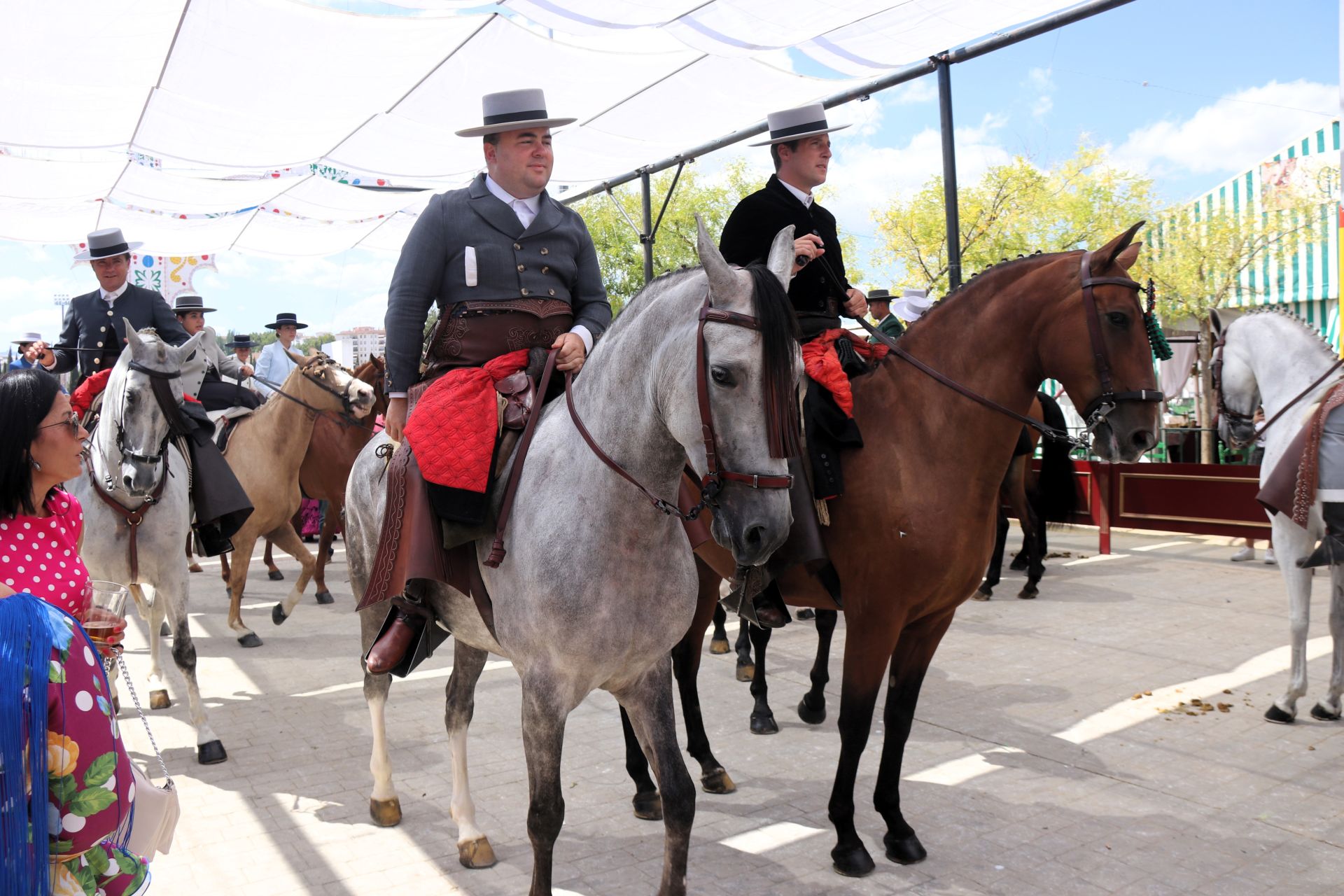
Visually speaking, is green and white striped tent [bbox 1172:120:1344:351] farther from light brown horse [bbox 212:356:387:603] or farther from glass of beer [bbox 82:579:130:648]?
glass of beer [bbox 82:579:130:648]

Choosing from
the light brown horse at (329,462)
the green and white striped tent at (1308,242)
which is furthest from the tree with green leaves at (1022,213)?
the light brown horse at (329,462)

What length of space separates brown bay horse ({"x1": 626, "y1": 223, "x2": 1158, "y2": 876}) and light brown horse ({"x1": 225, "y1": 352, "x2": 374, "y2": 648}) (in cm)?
557

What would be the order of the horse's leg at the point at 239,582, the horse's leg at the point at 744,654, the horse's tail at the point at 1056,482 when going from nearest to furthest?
the horse's tail at the point at 1056,482, the horse's leg at the point at 744,654, the horse's leg at the point at 239,582

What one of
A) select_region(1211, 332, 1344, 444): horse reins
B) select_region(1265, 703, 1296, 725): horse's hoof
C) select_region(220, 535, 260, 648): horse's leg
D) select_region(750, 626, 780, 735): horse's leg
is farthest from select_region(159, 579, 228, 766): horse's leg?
select_region(1211, 332, 1344, 444): horse reins

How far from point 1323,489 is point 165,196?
1438 cm

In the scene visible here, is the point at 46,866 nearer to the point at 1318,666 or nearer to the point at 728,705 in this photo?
the point at 728,705

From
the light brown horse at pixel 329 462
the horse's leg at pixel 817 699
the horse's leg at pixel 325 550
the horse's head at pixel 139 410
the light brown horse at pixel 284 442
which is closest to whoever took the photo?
the horse's head at pixel 139 410

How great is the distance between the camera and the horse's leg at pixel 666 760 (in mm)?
3049

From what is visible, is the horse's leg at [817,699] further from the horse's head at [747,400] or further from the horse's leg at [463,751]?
the horse's head at [747,400]

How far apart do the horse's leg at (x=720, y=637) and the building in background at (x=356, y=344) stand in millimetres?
8178

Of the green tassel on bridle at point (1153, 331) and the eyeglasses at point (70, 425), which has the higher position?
the green tassel on bridle at point (1153, 331)

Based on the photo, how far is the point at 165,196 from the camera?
548 inches

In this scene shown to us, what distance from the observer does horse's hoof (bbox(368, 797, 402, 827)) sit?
4.25 m

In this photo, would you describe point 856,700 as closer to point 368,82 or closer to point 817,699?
point 817,699
